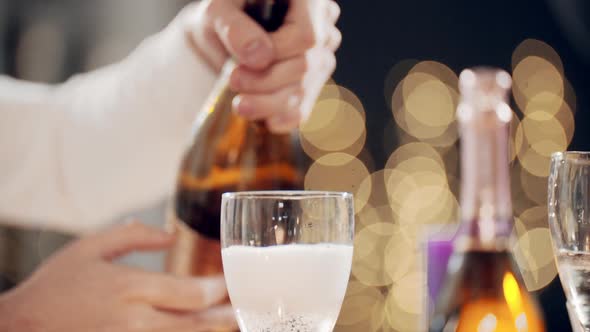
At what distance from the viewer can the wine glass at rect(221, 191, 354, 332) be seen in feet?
1.48

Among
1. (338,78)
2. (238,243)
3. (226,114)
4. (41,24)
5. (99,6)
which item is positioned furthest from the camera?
(99,6)

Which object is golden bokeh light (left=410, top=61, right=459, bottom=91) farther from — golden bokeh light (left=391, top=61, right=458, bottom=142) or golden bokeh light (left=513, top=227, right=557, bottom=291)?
golden bokeh light (left=513, top=227, right=557, bottom=291)

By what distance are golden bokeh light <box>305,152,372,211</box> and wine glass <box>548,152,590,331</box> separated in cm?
37

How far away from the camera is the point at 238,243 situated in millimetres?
463

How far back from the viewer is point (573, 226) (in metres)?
0.48

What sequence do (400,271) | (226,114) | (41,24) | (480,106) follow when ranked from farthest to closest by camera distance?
1. (400,271)
2. (41,24)
3. (226,114)
4. (480,106)

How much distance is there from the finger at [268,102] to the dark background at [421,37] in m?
0.35

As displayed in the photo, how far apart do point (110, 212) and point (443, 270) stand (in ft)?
2.05

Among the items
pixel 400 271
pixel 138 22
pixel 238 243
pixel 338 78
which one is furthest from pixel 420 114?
pixel 238 243

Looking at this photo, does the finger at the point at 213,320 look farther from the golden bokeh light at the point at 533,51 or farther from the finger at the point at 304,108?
the golden bokeh light at the point at 533,51

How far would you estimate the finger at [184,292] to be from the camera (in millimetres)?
626

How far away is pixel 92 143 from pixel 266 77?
21.8 inches

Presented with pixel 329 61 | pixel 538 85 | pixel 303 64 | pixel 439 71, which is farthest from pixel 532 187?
pixel 303 64

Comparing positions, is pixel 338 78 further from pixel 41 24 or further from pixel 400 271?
pixel 400 271
